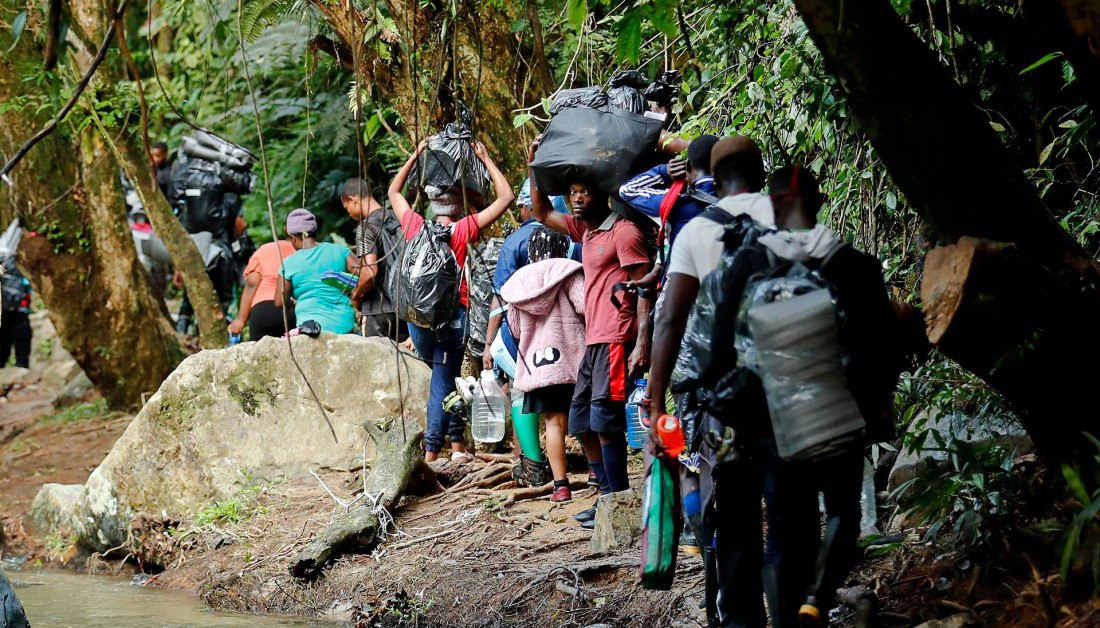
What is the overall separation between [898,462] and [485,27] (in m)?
4.66

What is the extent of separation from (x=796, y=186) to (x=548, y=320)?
10.5 ft

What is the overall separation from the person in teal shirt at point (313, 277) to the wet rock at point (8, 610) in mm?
4556

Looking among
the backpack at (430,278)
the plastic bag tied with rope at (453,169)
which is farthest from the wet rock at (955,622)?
the backpack at (430,278)

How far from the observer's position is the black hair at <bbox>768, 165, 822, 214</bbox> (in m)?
4.31

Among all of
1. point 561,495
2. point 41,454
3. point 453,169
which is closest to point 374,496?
point 561,495

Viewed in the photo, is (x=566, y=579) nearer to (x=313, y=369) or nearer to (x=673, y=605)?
(x=673, y=605)

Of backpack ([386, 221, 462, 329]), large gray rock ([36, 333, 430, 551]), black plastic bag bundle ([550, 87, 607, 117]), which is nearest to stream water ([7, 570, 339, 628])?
large gray rock ([36, 333, 430, 551])

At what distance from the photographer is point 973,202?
4367mm

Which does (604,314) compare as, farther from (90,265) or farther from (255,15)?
(90,265)

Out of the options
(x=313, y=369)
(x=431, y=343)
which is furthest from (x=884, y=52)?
(x=313, y=369)

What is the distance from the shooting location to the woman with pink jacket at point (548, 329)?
725 centimetres

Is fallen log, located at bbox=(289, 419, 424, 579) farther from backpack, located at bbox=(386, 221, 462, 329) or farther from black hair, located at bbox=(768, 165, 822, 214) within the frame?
black hair, located at bbox=(768, 165, 822, 214)

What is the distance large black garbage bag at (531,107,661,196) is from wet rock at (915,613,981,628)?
255 centimetres

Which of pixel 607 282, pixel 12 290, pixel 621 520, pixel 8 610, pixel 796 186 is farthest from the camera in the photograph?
pixel 12 290
